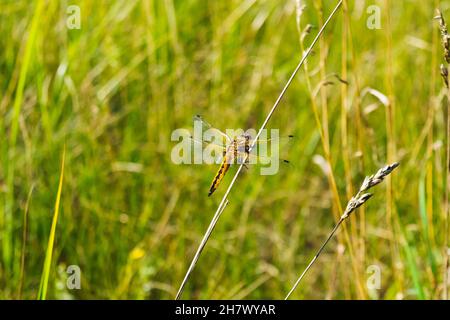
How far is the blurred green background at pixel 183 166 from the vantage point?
1713mm

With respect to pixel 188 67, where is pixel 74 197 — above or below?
below

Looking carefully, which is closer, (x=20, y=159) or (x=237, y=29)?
(x=20, y=159)

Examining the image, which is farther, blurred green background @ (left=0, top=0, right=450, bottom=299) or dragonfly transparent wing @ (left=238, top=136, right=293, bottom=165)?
blurred green background @ (left=0, top=0, right=450, bottom=299)

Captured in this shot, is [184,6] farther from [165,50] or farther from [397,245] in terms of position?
[397,245]

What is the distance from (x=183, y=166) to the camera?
6.51 ft

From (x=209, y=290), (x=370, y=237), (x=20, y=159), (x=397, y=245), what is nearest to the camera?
(x=397, y=245)

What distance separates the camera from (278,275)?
184 cm

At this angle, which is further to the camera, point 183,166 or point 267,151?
point 183,166

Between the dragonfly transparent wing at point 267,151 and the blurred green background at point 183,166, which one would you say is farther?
the blurred green background at point 183,166

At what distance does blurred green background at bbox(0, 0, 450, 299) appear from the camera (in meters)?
1.71

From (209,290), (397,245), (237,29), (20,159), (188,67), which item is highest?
(237,29)
